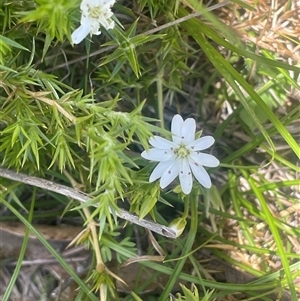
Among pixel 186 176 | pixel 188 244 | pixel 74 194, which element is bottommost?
pixel 188 244

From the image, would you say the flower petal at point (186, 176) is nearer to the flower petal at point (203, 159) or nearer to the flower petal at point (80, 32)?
the flower petal at point (203, 159)

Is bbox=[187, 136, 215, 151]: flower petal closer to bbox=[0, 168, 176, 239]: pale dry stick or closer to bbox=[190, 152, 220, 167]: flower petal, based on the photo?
bbox=[190, 152, 220, 167]: flower petal

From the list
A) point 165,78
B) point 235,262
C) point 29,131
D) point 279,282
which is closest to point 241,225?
point 235,262

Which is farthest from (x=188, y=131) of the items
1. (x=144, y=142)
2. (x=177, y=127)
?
(x=144, y=142)

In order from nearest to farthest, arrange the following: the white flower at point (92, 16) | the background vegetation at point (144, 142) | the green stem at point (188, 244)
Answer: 1. the white flower at point (92, 16)
2. the background vegetation at point (144, 142)
3. the green stem at point (188, 244)

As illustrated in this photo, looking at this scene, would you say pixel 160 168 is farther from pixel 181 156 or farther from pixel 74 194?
pixel 74 194

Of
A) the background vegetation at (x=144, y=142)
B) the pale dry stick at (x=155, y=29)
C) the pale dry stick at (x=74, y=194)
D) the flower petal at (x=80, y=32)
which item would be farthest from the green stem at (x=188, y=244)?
the flower petal at (x=80, y=32)

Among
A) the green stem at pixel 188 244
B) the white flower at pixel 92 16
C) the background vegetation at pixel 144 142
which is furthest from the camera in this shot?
the green stem at pixel 188 244
